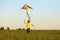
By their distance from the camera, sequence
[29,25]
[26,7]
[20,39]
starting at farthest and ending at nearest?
[29,25] → [26,7] → [20,39]

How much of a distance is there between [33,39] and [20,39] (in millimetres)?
812

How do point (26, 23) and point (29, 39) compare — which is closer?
point (29, 39)

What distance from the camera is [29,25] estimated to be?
82.3ft

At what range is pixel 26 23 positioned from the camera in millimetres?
25078

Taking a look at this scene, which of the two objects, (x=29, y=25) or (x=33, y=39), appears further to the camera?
(x=29, y=25)

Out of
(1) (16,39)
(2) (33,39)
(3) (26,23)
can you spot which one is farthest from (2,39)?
(3) (26,23)

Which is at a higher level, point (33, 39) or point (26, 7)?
point (26, 7)

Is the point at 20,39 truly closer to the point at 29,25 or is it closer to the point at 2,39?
the point at 2,39

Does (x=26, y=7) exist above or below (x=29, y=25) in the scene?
above

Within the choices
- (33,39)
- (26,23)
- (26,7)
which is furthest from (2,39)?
(26,23)

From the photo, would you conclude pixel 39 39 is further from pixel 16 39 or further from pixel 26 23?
pixel 26 23

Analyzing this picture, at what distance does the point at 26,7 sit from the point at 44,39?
797 cm

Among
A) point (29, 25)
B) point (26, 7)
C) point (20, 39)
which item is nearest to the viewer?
point (20, 39)

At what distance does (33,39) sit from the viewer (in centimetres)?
1473
